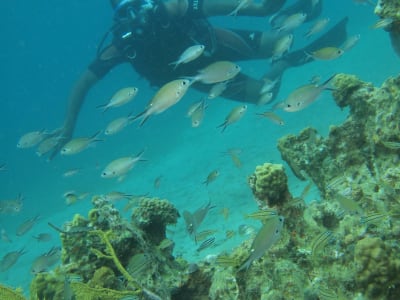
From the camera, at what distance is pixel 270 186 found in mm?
3674

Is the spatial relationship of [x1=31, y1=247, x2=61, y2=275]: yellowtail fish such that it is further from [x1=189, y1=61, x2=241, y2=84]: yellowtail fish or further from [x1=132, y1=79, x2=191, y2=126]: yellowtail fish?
[x1=189, y1=61, x2=241, y2=84]: yellowtail fish

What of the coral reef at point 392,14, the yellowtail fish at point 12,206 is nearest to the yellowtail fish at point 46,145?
the yellowtail fish at point 12,206

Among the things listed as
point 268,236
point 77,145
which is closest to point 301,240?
point 268,236

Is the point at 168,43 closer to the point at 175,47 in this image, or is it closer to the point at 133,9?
the point at 175,47

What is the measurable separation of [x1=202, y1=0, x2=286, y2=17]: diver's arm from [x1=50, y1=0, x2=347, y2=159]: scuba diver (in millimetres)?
27

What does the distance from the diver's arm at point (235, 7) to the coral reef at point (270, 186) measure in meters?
6.49

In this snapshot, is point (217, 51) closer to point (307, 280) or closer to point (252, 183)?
point (252, 183)

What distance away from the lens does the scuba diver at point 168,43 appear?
345 inches

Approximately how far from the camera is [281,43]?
27.0 feet

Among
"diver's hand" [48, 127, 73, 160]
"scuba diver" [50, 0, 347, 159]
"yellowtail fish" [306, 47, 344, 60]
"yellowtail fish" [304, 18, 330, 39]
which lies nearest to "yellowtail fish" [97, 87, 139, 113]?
"scuba diver" [50, 0, 347, 159]

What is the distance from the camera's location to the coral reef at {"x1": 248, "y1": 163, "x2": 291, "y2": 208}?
366cm

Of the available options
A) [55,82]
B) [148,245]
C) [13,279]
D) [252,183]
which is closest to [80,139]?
[148,245]

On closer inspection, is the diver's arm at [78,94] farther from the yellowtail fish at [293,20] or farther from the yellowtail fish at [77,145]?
the yellowtail fish at [293,20]

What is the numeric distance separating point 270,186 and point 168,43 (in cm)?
635
